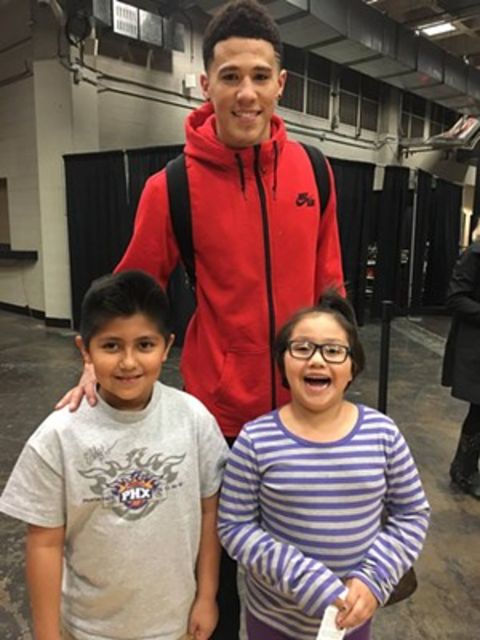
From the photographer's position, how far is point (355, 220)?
684 centimetres

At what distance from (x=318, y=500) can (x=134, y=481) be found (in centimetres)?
31

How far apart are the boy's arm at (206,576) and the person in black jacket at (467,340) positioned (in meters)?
1.77

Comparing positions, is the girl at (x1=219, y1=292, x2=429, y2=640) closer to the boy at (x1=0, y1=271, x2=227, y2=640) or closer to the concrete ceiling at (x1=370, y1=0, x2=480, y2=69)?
the boy at (x1=0, y1=271, x2=227, y2=640)

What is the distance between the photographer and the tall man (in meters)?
1.04

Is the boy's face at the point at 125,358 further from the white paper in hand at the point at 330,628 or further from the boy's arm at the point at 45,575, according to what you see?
the white paper in hand at the point at 330,628

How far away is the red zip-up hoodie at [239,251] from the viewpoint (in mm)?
1044

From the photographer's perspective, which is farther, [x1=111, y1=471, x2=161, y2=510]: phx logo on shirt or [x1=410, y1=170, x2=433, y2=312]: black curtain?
[x1=410, y1=170, x2=433, y2=312]: black curtain

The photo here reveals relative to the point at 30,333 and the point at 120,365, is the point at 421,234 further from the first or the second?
the point at 120,365

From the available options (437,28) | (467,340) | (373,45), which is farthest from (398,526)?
(437,28)

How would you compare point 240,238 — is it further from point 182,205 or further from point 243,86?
point 243,86

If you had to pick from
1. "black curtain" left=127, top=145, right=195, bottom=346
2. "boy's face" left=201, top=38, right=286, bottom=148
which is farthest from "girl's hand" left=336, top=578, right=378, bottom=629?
"black curtain" left=127, top=145, right=195, bottom=346

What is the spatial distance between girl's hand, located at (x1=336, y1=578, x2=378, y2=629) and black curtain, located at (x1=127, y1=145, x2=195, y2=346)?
4.23 meters

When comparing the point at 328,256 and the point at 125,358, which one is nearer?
the point at 125,358

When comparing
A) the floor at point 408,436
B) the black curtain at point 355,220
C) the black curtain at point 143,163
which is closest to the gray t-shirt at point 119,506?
the floor at point 408,436
